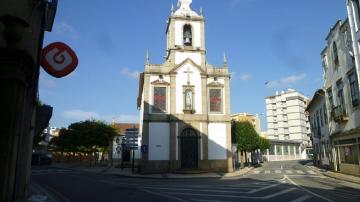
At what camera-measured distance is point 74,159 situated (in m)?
63.8

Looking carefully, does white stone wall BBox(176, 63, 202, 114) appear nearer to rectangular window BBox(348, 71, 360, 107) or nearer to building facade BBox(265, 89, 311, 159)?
rectangular window BBox(348, 71, 360, 107)

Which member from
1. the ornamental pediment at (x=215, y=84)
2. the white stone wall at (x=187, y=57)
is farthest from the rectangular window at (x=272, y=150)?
the white stone wall at (x=187, y=57)

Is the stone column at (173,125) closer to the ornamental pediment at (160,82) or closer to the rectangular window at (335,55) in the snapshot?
the ornamental pediment at (160,82)

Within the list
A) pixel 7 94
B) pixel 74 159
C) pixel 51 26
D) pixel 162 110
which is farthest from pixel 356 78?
pixel 74 159

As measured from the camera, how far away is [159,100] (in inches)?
1292

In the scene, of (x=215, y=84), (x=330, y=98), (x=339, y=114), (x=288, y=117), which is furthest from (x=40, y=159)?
(x=288, y=117)

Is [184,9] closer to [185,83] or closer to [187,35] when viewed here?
[187,35]

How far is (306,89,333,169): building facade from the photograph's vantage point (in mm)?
30739

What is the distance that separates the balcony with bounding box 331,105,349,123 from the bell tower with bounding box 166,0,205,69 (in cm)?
1366

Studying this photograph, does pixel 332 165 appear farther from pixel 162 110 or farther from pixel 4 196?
pixel 4 196

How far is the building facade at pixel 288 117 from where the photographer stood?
9750 cm

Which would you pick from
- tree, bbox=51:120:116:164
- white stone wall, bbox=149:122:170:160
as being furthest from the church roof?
tree, bbox=51:120:116:164

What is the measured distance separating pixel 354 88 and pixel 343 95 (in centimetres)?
219

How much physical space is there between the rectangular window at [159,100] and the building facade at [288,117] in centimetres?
6970
